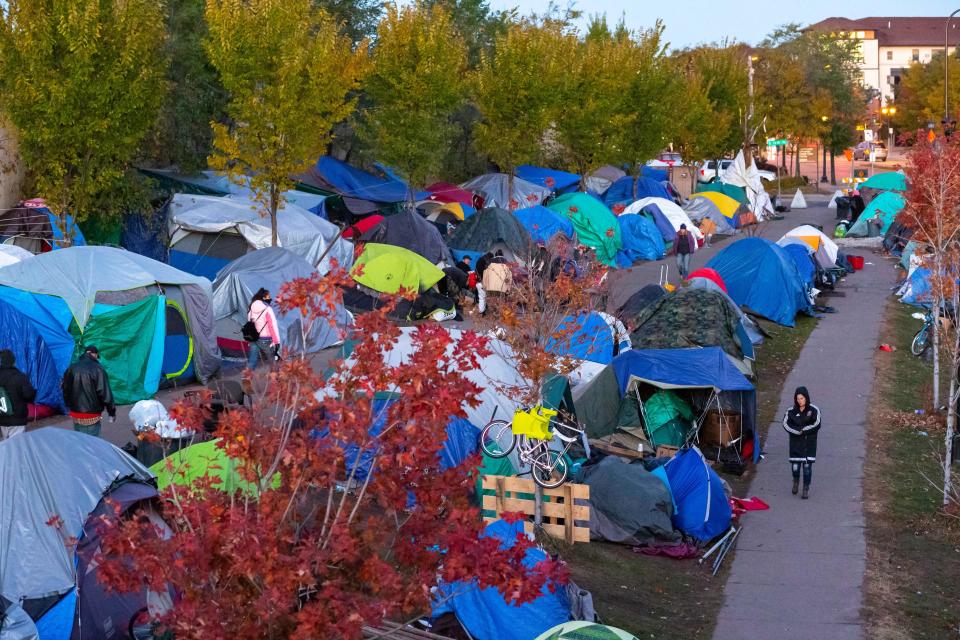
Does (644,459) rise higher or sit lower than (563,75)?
lower

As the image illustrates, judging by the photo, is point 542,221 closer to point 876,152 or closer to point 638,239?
point 638,239

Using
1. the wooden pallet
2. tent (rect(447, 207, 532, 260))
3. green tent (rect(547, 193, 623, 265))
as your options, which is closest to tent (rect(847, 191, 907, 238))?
green tent (rect(547, 193, 623, 265))

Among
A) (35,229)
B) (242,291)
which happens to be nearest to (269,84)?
(35,229)

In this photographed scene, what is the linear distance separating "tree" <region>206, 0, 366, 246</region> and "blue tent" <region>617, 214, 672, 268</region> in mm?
11795

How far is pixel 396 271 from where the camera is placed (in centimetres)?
Result: 2275

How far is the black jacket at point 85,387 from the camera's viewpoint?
1302 cm

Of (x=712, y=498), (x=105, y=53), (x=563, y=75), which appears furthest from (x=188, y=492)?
(x=563, y=75)

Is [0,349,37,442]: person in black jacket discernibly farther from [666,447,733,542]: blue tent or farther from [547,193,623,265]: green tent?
[547,193,623,265]: green tent

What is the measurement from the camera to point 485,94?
33.5m

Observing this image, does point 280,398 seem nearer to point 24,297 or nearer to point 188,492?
point 188,492

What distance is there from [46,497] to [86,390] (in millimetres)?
3544

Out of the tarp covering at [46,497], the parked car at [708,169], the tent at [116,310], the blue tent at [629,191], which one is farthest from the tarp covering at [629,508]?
the parked car at [708,169]

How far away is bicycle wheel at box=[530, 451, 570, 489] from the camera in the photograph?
1205 cm

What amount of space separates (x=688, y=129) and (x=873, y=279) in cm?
1943
